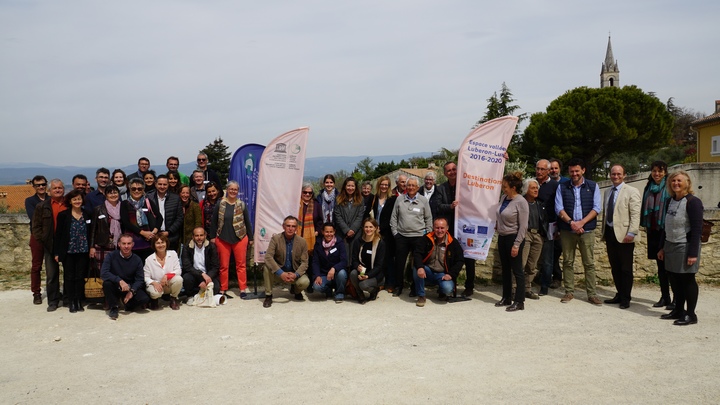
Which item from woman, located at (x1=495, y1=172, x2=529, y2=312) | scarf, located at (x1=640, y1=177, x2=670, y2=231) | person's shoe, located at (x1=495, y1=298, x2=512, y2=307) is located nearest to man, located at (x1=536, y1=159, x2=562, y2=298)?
woman, located at (x1=495, y1=172, x2=529, y2=312)

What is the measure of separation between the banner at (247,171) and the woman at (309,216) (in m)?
1.15

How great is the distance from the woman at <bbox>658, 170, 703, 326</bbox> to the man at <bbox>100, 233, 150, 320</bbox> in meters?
6.50

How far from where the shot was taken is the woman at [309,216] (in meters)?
7.82

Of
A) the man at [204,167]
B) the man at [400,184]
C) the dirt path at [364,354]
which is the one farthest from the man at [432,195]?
the man at [204,167]

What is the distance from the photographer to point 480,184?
755 centimetres

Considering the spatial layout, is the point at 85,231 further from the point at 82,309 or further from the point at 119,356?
the point at 119,356

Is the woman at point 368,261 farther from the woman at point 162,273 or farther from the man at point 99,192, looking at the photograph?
the man at point 99,192

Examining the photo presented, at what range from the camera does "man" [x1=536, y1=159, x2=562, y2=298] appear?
739 cm

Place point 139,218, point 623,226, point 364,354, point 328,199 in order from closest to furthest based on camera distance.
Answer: point 364,354, point 623,226, point 139,218, point 328,199

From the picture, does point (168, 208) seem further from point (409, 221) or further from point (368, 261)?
point (409, 221)

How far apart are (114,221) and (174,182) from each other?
1.13 meters

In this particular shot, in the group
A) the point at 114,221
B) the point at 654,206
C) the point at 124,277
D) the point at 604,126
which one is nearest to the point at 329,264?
the point at 124,277

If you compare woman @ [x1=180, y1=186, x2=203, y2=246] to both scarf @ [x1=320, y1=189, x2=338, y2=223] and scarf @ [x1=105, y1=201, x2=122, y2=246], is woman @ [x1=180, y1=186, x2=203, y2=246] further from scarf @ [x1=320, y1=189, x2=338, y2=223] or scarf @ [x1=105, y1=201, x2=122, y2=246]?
scarf @ [x1=320, y1=189, x2=338, y2=223]

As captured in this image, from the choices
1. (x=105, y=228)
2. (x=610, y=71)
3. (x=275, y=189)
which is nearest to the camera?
(x=105, y=228)
